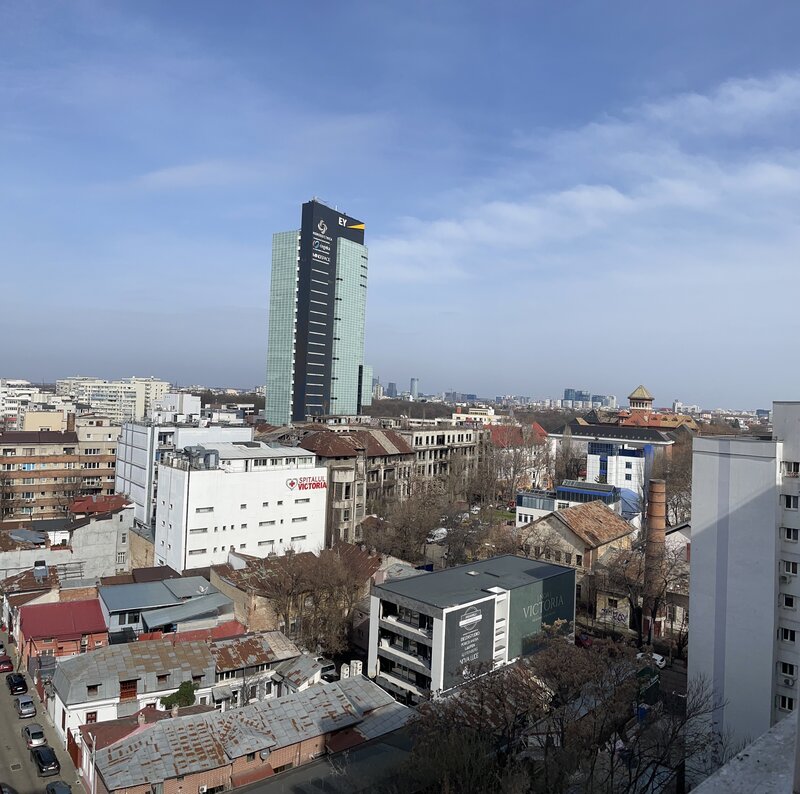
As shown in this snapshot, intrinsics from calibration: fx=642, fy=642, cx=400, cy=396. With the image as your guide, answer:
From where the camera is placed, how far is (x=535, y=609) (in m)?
15.2

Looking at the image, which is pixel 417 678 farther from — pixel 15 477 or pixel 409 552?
pixel 15 477

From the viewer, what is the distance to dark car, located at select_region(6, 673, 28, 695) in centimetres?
1348

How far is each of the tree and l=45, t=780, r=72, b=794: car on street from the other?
2.13 meters

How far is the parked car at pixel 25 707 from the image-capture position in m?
12.6

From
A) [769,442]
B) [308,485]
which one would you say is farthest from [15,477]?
[769,442]

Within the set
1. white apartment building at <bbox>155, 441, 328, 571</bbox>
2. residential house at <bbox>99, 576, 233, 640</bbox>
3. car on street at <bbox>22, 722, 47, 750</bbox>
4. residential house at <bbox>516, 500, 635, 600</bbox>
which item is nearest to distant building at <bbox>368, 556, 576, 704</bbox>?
residential house at <bbox>99, 576, 233, 640</bbox>

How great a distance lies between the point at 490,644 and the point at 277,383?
1846 inches

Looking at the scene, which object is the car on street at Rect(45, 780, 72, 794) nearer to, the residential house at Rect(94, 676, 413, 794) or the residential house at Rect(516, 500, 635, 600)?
the residential house at Rect(94, 676, 413, 794)

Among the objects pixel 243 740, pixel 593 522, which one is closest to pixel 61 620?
pixel 243 740

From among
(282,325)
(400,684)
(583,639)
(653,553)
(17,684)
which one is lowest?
(17,684)

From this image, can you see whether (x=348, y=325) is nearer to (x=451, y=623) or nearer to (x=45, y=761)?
(x=451, y=623)

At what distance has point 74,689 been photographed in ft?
38.4

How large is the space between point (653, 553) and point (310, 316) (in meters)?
43.9

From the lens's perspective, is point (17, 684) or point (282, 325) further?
point (282, 325)
